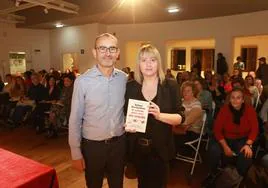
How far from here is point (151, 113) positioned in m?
1.70

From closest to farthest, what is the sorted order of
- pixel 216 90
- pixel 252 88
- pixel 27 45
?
1. pixel 252 88
2. pixel 216 90
3. pixel 27 45

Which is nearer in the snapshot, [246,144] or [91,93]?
[91,93]

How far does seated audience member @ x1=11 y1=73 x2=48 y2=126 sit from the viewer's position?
5.74m

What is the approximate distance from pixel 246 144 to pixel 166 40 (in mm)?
6861

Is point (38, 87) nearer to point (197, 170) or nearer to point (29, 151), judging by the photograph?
point (29, 151)

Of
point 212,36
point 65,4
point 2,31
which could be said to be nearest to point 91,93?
point 65,4

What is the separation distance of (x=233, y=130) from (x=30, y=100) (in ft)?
14.9

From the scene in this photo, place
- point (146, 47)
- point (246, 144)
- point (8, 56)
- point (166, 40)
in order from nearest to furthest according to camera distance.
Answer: point (146, 47) < point (246, 144) < point (166, 40) < point (8, 56)

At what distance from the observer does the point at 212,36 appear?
838 centimetres

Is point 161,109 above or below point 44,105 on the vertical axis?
above

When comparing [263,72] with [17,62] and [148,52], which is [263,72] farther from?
[17,62]

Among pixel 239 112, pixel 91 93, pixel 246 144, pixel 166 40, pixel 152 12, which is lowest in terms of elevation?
pixel 246 144

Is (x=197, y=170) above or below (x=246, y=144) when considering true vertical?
below

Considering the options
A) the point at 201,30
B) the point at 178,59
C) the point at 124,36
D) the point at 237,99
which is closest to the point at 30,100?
the point at 237,99
